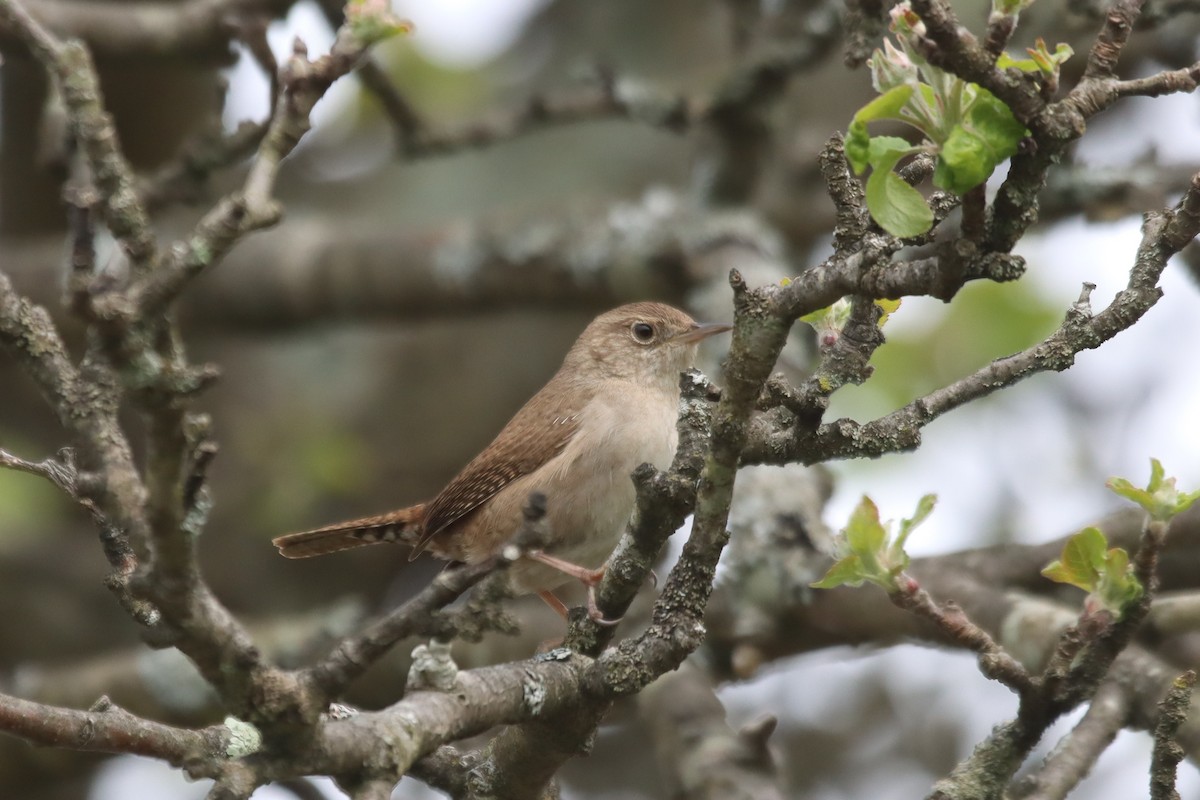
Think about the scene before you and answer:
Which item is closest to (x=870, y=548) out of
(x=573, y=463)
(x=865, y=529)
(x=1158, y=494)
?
(x=865, y=529)

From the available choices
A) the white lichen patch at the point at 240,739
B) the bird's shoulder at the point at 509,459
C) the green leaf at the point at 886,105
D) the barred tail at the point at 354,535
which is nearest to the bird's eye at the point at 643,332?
the bird's shoulder at the point at 509,459

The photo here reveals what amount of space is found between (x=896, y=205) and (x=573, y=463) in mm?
2801

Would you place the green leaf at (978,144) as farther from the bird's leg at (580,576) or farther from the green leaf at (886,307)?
the bird's leg at (580,576)

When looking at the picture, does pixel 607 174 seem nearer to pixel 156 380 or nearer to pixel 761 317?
pixel 761 317

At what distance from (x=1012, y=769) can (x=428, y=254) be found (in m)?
4.50

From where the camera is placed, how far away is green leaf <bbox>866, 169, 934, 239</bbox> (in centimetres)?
210

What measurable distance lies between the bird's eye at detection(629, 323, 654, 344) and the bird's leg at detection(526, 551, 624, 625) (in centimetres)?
125

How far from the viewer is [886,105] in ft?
6.52

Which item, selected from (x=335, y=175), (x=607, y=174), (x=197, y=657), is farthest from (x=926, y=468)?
(x=197, y=657)

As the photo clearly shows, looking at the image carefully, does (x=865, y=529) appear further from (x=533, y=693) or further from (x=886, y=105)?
(x=886, y=105)

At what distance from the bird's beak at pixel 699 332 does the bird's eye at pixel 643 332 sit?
0.13 meters

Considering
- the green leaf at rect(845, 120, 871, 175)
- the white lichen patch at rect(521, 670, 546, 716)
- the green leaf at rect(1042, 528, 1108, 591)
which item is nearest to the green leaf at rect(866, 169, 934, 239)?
the green leaf at rect(845, 120, 871, 175)

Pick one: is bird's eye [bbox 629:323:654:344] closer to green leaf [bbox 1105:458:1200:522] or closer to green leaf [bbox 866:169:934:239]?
green leaf [bbox 1105:458:1200:522]

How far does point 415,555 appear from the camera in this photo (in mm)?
5340
